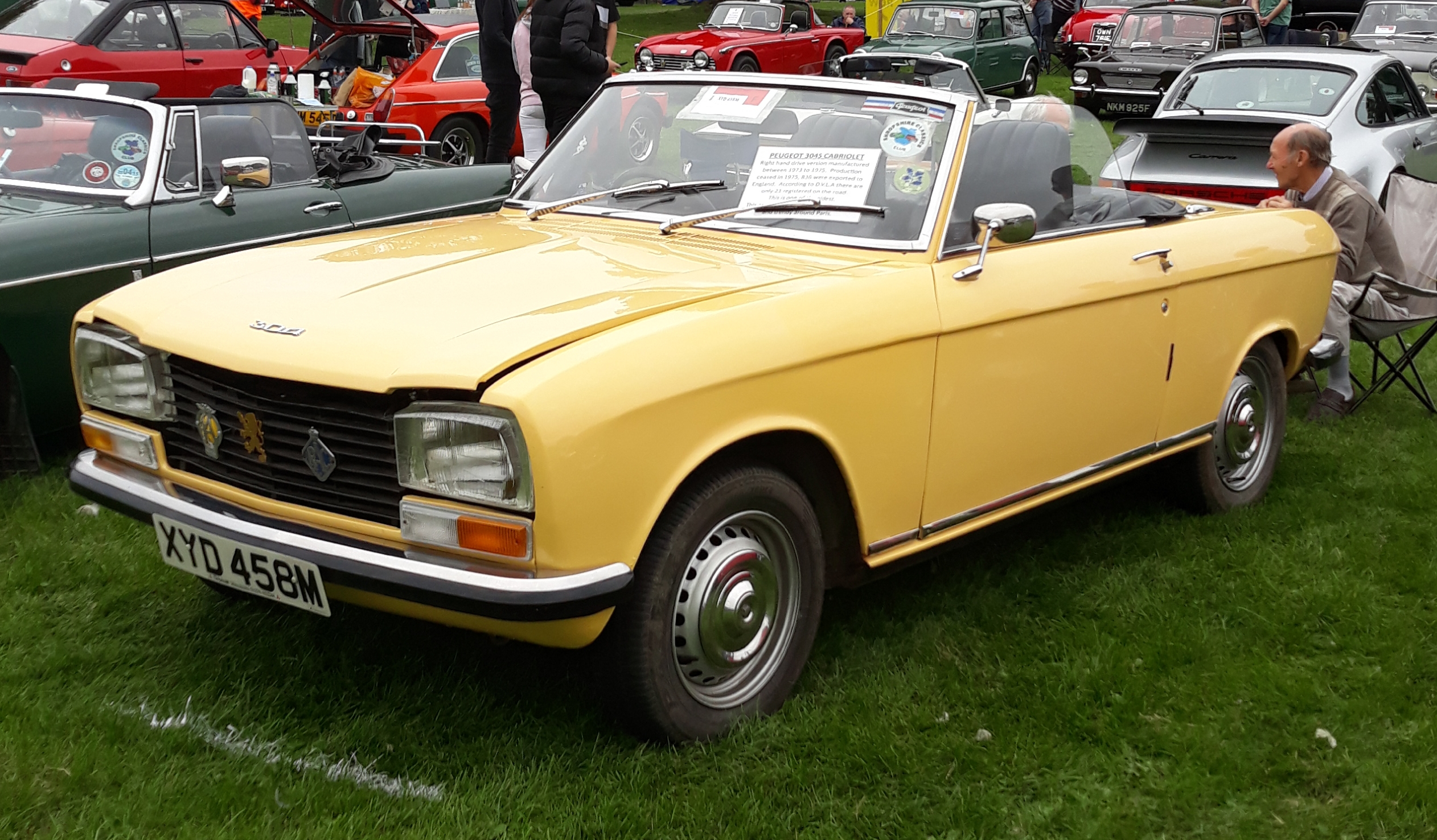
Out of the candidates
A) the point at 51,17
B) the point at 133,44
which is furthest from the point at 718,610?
the point at 51,17

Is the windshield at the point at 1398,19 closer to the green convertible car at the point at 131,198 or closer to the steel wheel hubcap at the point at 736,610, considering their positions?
the green convertible car at the point at 131,198

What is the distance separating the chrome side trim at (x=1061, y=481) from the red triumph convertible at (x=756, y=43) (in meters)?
14.5

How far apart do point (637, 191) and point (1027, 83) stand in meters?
18.3

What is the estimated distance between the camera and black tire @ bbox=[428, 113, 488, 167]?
12820mm

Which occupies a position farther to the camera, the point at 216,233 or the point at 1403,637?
the point at 216,233

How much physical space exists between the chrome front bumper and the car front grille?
0.07 metres

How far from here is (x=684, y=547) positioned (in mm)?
3006

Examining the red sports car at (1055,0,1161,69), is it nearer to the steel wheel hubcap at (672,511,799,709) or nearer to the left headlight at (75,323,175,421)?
the steel wheel hubcap at (672,511,799,709)

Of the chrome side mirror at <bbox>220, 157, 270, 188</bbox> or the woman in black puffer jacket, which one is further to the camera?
the woman in black puffer jacket

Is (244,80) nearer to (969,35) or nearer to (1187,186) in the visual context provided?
(1187,186)

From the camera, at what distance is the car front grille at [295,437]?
294 centimetres

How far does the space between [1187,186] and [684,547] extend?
623cm

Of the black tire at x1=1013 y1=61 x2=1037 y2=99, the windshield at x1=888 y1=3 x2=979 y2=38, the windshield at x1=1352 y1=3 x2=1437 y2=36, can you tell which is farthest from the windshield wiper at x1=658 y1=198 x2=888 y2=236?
the black tire at x1=1013 y1=61 x2=1037 y2=99

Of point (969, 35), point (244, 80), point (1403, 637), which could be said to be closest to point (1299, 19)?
point (969, 35)
